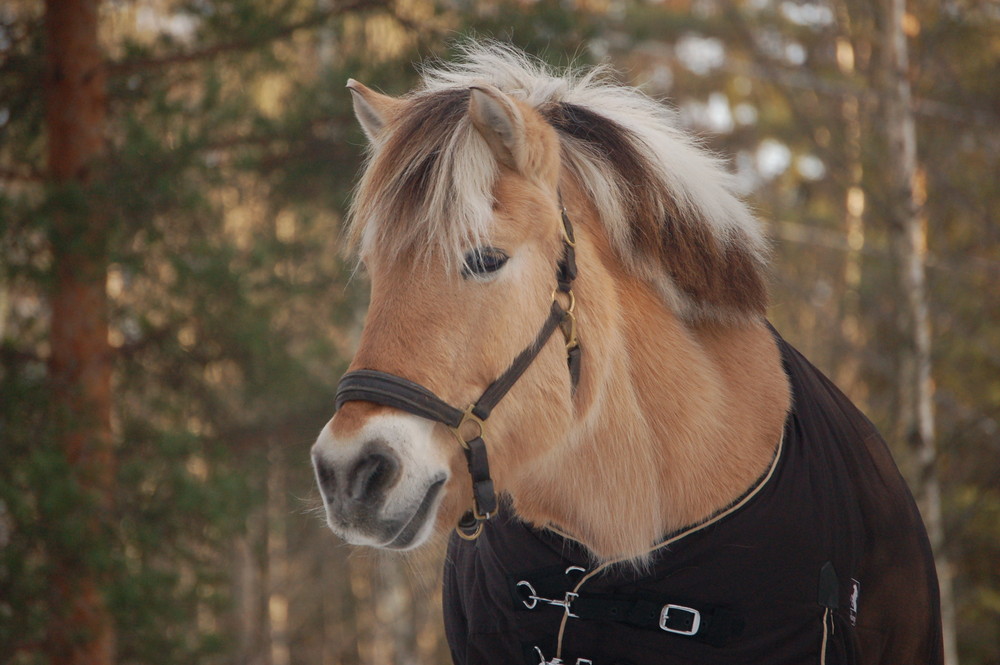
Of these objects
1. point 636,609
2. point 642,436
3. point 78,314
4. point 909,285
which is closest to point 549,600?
point 636,609

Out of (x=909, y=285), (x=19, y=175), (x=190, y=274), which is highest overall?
(x=19, y=175)

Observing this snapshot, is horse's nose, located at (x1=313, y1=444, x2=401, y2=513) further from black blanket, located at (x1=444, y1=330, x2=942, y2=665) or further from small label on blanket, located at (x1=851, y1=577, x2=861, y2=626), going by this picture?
small label on blanket, located at (x1=851, y1=577, x2=861, y2=626)

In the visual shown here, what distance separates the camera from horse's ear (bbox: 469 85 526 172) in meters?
2.27

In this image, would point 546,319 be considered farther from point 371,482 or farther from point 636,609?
point 636,609

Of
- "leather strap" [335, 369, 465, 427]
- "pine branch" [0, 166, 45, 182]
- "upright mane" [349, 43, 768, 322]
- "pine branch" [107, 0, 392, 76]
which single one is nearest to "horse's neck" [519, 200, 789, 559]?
"upright mane" [349, 43, 768, 322]

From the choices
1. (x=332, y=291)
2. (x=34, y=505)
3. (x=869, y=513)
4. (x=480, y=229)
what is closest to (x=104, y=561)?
(x=34, y=505)

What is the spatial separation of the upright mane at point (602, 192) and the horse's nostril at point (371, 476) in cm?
60

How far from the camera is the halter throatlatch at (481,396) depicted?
6.82 ft

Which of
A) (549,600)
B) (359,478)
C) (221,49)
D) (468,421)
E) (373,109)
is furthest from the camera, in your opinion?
(221,49)

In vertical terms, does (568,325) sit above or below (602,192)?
below

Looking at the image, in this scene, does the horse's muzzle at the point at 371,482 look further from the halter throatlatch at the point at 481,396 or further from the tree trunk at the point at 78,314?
the tree trunk at the point at 78,314

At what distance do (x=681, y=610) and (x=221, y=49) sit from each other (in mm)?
5769

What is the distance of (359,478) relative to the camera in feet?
6.66

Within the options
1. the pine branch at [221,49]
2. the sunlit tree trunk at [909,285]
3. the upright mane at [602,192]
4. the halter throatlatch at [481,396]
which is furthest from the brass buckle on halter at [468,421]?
the pine branch at [221,49]
